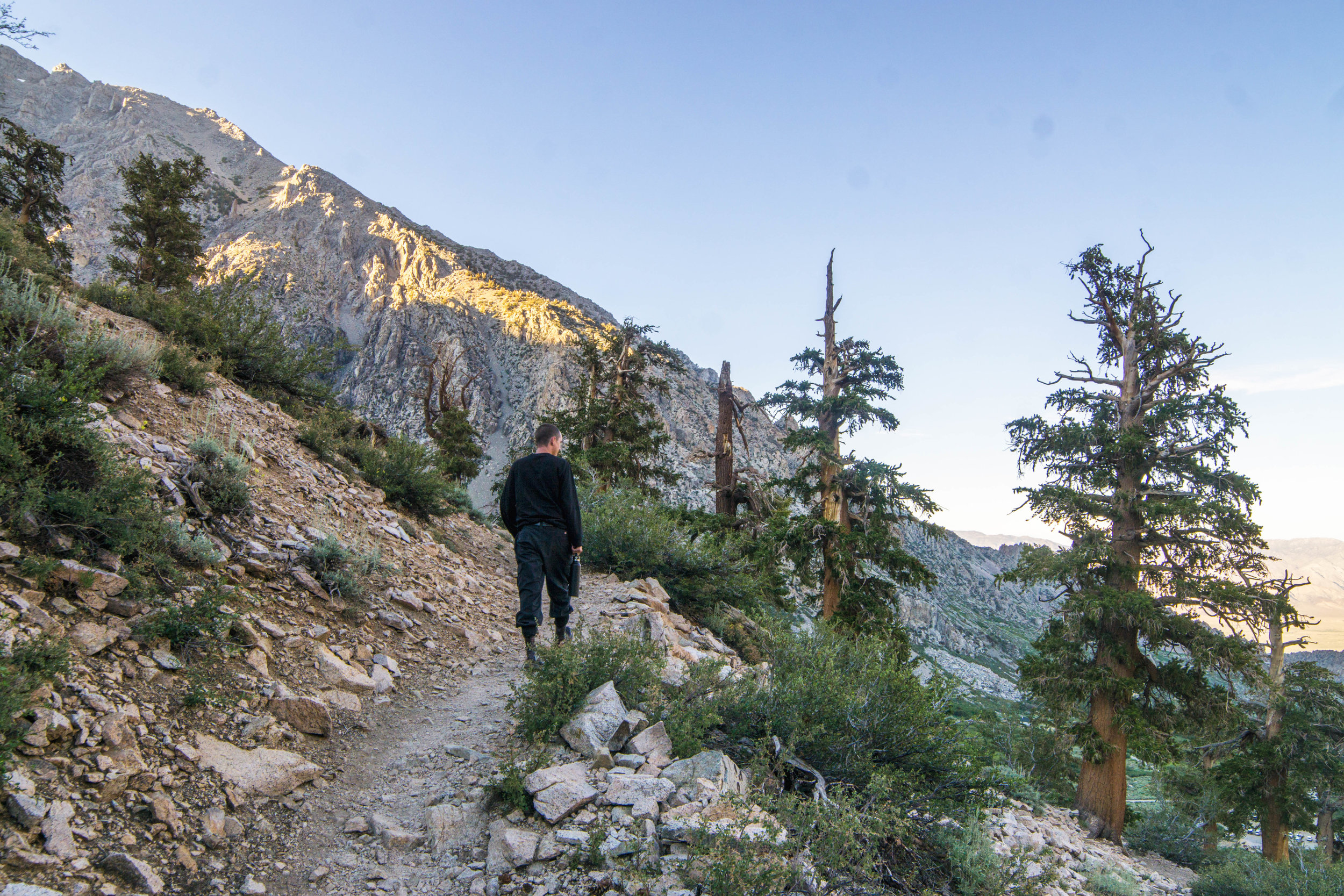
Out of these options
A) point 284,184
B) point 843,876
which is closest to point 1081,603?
point 843,876

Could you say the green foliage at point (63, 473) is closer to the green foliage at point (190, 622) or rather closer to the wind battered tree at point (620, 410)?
the green foliage at point (190, 622)

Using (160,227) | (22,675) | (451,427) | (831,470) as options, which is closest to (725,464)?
(831,470)

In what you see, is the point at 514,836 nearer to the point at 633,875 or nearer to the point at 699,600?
the point at 633,875

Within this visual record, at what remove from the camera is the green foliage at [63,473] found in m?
3.63

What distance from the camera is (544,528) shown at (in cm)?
543

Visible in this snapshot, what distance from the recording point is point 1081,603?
12.4m

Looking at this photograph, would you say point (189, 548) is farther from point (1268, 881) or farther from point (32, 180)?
point (32, 180)

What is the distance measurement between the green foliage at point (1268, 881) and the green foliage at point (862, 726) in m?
6.65

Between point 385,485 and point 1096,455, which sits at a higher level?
point 1096,455

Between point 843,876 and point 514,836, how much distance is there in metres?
1.54

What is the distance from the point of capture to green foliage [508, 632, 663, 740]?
3.92 metres

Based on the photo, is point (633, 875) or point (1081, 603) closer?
point (633, 875)

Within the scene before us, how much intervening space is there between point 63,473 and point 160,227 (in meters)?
27.4

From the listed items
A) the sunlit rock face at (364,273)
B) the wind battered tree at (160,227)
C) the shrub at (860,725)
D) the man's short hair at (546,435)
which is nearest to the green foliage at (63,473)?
the man's short hair at (546,435)
